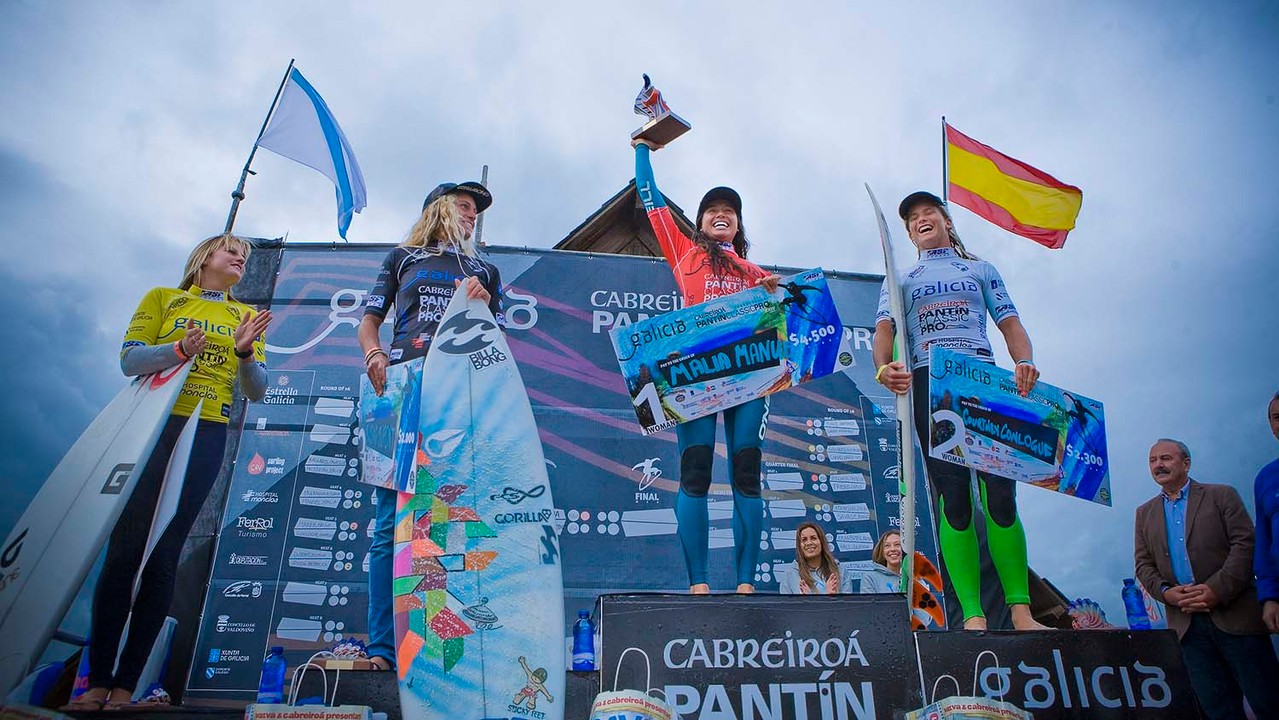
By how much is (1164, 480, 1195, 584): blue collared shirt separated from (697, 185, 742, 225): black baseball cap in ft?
7.92

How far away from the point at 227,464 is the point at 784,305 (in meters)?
4.13

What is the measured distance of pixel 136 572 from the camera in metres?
2.87

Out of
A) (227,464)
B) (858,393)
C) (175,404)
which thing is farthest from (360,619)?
(858,393)

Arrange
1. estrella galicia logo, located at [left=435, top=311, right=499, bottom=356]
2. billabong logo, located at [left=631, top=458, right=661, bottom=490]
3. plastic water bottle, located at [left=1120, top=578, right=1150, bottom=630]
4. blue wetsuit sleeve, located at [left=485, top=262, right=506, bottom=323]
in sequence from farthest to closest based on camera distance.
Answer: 1. billabong logo, located at [left=631, top=458, right=661, bottom=490]
2. plastic water bottle, located at [left=1120, top=578, right=1150, bottom=630]
3. blue wetsuit sleeve, located at [left=485, top=262, right=506, bottom=323]
4. estrella galicia logo, located at [left=435, top=311, right=499, bottom=356]

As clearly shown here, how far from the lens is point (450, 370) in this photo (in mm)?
3176

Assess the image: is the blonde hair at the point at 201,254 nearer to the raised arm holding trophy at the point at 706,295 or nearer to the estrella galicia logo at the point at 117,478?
the estrella galicia logo at the point at 117,478

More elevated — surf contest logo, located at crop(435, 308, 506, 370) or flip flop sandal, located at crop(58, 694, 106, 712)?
surf contest logo, located at crop(435, 308, 506, 370)

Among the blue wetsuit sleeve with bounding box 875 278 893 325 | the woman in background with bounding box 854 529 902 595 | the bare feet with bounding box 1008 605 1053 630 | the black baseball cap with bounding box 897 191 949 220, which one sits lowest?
the bare feet with bounding box 1008 605 1053 630

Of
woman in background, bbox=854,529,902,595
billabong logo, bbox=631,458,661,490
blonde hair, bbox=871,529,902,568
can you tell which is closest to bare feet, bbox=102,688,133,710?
billabong logo, bbox=631,458,661,490

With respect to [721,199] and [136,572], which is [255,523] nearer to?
[136,572]

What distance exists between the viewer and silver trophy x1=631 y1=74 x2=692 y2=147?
3705 mm

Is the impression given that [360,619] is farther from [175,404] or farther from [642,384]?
[642,384]

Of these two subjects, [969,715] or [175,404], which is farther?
[175,404]

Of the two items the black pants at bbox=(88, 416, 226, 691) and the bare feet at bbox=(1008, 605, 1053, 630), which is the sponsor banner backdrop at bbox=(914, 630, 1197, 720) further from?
the black pants at bbox=(88, 416, 226, 691)
